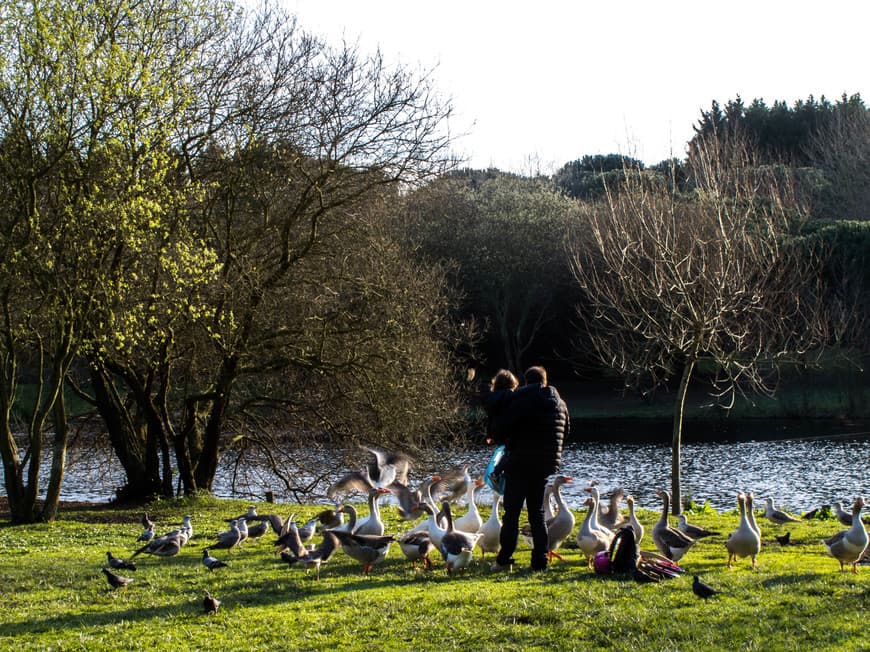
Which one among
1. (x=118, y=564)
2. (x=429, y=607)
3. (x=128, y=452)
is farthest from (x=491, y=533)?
(x=128, y=452)

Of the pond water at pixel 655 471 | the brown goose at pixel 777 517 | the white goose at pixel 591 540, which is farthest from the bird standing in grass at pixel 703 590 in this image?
the pond water at pixel 655 471

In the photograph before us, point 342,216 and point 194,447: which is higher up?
point 342,216

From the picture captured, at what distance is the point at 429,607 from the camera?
28.6 feet

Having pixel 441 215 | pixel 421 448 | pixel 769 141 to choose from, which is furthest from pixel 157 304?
pixel 769 141

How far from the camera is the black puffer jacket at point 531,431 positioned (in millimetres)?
10500

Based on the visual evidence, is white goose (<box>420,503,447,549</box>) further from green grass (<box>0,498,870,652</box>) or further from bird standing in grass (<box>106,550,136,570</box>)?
bird standing in grass (<box>106,550,136,570</box>)

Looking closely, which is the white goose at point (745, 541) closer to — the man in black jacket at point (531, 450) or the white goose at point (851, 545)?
the white goose at point (851, 545)

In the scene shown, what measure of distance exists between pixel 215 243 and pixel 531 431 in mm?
12920

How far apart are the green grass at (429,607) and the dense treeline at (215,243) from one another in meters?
6.79

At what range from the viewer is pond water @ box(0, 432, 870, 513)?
2486cm

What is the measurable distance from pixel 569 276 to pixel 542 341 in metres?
7.39

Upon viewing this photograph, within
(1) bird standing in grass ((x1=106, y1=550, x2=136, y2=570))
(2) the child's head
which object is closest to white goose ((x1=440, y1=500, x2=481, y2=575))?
(2) the child's head

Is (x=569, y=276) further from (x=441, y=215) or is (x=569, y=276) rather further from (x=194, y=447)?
(x=194, y=447)

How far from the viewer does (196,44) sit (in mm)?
19312
